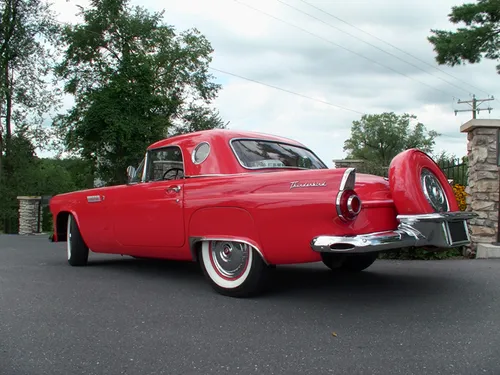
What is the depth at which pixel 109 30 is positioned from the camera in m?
30.5

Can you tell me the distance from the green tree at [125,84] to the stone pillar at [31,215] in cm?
621

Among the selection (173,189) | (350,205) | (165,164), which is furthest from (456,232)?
(165,164)

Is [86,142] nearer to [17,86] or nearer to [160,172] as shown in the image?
[17,86]

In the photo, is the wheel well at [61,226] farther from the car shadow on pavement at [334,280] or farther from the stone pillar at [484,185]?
the stone pillar at [484,185]

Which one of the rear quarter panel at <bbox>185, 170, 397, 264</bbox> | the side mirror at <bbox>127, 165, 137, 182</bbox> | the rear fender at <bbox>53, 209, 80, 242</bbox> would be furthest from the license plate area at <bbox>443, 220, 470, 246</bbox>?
the rear fender at <bbox>53, 209, 80, 242</bbox>

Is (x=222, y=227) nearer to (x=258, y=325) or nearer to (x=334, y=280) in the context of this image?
(x=258, y=325)

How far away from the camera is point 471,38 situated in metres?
18.7

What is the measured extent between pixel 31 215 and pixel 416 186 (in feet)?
62.0

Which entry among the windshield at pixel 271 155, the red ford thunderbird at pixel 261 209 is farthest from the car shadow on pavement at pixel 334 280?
the windshield at pixel 271 155

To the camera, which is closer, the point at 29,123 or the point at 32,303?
the point at 32,303

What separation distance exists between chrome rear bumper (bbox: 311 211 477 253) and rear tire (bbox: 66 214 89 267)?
3778 mm

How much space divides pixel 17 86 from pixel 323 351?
29.4 metres

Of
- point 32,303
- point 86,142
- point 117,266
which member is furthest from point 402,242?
point 86,142

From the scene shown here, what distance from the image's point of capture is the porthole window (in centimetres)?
464
